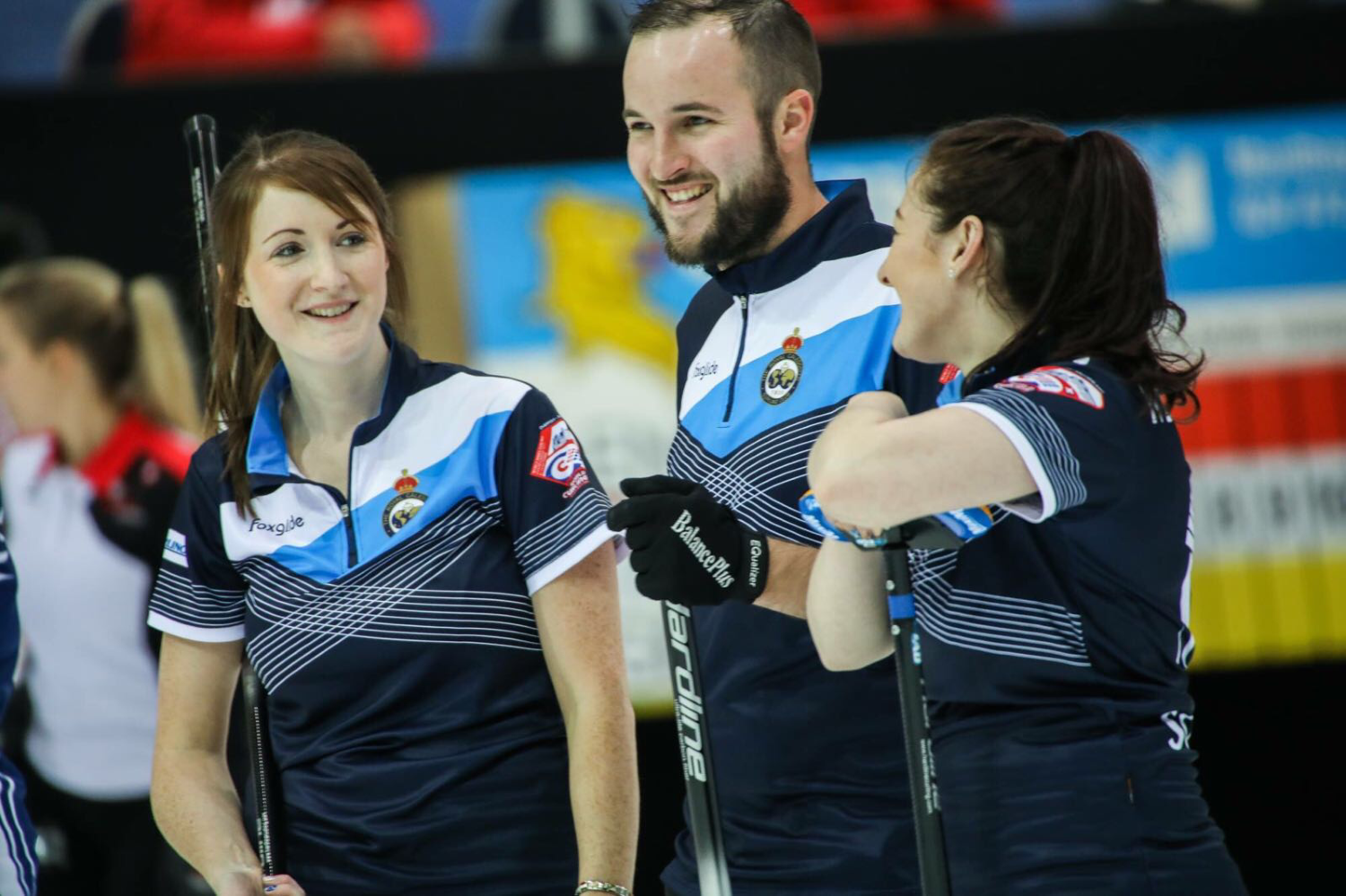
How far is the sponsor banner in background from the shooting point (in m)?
4.30

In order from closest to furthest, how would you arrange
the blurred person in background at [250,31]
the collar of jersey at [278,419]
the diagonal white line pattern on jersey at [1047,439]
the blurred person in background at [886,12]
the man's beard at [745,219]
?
1. the diagonal white line pattern on jersey at [1047,439]
2. the collar of jersey at [278,419]
3. the man's beard at [745,219]
4. the blurred person in background at [886,12]
5. the blurred person in background at [250,31]

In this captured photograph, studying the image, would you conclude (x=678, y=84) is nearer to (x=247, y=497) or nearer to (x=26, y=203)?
(x=247, y=497)

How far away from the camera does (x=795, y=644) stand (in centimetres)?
227

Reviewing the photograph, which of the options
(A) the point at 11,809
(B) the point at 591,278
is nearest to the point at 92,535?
(B) the point at 591,278

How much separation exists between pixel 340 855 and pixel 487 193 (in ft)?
8.01

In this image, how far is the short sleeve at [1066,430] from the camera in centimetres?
178

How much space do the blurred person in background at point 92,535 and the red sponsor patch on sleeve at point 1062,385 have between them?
8.76 ft

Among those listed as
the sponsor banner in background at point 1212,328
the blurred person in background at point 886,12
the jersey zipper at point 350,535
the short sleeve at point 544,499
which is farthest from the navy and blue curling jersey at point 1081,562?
the blurred person in background at point 886,12

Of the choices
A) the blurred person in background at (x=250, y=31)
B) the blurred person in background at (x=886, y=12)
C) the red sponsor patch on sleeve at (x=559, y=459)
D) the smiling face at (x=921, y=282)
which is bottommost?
the red sponsor patch on sleeve at (x=559, y=459)

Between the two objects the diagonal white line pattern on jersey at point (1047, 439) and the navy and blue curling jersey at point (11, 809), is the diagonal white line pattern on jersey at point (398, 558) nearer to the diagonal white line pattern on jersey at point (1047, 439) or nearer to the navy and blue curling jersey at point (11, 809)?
the navy and blue curling jersey at point (11, 809)

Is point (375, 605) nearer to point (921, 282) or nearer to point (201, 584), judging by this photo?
point (201, 584)

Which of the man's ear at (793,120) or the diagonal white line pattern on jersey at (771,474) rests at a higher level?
the man's ear at (793,120)

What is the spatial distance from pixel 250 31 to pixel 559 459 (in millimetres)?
4035

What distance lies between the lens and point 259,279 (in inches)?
90.1
